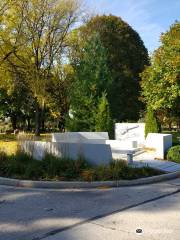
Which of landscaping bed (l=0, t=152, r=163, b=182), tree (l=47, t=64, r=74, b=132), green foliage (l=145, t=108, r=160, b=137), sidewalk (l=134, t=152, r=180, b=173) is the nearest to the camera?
landscaping bed (l=0, t=152, r=163, b=182)

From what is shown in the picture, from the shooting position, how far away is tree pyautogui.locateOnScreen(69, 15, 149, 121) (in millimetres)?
40469

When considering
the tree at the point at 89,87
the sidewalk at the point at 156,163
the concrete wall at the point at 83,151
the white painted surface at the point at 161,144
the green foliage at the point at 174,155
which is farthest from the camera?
the tree at the point at 89,87

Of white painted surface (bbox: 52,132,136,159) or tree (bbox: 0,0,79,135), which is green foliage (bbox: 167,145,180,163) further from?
tree (bbox: 0,0,79,135)

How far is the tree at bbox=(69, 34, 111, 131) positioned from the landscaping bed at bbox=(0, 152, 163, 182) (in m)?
12.8

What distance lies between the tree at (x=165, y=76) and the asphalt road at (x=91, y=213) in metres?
16.5

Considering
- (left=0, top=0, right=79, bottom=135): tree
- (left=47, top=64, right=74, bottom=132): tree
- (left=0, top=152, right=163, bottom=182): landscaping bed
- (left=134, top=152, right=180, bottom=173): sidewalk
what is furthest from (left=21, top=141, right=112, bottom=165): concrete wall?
(left=47, top=64, right=74, bottom=132): tree

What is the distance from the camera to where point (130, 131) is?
885 inches

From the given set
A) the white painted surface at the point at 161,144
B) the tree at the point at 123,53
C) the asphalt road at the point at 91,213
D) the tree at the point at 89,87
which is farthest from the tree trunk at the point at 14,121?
the asphalt road at the point at 91,213

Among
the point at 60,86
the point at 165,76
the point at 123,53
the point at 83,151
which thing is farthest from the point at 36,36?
the point at 83,151

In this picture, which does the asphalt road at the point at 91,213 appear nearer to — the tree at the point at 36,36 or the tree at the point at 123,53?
the tree at the point at 36,36

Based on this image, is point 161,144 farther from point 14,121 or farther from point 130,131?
point 14,121

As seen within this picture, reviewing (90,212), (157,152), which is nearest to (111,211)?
(90,212)

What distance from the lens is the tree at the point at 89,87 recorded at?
81.9ft

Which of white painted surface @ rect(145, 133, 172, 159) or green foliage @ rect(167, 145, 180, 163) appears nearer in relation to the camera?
green foliage @ rect(167, 145, 180, 163)
